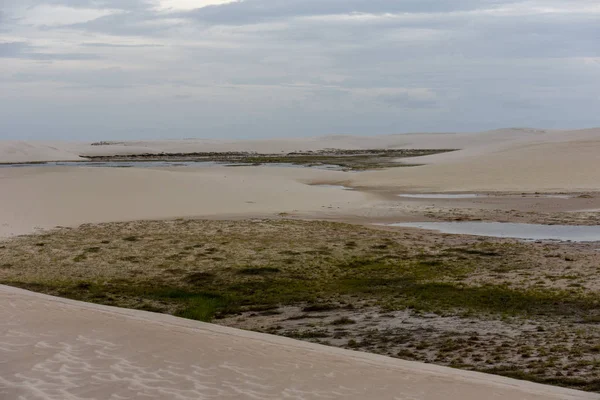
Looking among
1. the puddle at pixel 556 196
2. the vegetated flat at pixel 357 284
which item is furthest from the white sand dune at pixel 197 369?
the puddle at pixel 556 196

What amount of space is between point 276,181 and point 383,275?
2280 cm

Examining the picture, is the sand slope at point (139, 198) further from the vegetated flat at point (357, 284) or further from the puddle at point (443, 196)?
the vegetated flat at point (357, 284)

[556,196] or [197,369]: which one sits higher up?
[556,196]

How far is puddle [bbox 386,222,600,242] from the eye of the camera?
762 inches

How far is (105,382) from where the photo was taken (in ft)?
23.1

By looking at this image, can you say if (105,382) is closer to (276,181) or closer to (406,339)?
(406,339)

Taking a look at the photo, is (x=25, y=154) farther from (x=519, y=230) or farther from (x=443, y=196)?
(x=519, y=230)

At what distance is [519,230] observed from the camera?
68.7 ft

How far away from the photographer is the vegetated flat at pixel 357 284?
31.1ft

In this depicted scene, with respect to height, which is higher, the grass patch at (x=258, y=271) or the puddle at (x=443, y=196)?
the puddle at (x=443, y=196)

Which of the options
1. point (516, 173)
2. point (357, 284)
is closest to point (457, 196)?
point (516, 173)

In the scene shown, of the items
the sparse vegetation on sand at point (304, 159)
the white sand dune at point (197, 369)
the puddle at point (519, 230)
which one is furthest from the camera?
the sparse vegetation on sand at point (304, 159)

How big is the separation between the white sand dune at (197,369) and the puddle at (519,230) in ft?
A: 39.1

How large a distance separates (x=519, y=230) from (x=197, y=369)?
50.0ft
